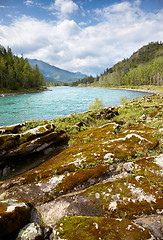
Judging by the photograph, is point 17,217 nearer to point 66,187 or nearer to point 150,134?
point 66,187

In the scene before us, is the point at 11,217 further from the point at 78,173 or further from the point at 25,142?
the point at 25,142

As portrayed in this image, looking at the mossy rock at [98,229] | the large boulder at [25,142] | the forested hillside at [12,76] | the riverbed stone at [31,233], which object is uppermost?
the forested hillside at [12,76]

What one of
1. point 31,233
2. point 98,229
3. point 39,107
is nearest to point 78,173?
point 98,229

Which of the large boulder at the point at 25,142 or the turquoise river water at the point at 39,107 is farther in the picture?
the turquoise river water at the point at 39,107

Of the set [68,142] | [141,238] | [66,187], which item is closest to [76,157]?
[66,187]

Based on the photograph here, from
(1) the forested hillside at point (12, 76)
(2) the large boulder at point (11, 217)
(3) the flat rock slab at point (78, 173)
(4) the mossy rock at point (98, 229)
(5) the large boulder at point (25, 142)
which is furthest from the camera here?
(1) the forested hillside at point (12, 76)

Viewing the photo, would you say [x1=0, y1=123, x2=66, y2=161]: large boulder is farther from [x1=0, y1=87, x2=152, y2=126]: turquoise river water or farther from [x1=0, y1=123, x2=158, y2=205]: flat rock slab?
[x1=0, y1=87, x2=152, y2=126]: turquoise river water

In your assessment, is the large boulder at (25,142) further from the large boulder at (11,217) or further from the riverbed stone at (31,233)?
the riverbed stone at (31,233)

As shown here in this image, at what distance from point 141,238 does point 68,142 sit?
7606 millimetres

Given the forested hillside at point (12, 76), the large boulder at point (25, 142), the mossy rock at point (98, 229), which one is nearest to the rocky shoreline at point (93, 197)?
the mossy rock at point (98, 229)

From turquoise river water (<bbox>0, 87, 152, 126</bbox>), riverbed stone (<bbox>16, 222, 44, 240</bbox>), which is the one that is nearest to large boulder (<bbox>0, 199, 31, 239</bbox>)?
riverbed stone (<bbox>16, 222, 44, 240</bbox>)

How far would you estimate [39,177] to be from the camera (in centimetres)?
580

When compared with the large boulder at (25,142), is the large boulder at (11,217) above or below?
below

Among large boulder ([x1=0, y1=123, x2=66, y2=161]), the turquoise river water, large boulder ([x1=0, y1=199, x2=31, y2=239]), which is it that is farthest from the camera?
the turquoise river water
